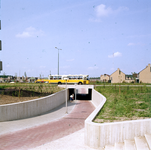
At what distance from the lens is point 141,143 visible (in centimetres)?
715

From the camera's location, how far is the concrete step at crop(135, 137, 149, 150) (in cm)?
672

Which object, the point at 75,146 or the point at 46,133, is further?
the point at 46,133

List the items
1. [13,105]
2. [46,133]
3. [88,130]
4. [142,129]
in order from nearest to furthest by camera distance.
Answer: [142,129] < [88,130] < [46,133] < [13,105]

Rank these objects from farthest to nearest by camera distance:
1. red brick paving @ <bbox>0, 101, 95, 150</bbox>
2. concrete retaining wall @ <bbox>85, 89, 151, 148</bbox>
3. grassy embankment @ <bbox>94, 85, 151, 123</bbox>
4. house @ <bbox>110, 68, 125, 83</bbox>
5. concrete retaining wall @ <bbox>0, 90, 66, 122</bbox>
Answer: house @ <bbox>110, 68, 125, 83</bbox>, concrete retaining wall @ <bbox>0, 90, 66, 122</bbox>, grassy embankment @ <bbox>94, 85, 151, 123</bbox>, red brick paving @ <bbox>0, 101, 95, 150</bbox>, concrete retaining wall @ <bbox>85, 89, 151, 148</bbox>

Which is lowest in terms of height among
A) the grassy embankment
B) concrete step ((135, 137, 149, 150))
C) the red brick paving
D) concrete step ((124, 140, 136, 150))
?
the red brick paving

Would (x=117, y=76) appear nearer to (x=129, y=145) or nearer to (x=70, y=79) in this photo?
(x=70, y=79)

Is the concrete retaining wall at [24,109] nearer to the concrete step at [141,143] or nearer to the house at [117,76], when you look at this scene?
the concrete step at [141,143]

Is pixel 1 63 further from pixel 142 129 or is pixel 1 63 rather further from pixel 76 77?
pixel 76 77

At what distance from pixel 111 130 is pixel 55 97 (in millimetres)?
15234

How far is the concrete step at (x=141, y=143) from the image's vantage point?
6.72 m

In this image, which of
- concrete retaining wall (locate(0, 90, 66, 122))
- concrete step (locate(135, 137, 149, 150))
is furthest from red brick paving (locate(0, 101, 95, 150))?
concrete step (locate(135, 137, 149, 150))

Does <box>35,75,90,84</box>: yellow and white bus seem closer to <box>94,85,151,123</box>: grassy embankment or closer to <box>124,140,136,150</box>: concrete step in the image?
<box>94,85,151,123</box>: grassy embankment

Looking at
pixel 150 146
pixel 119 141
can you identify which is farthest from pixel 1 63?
pixel 150 146

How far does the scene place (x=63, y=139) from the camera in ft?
31.6
